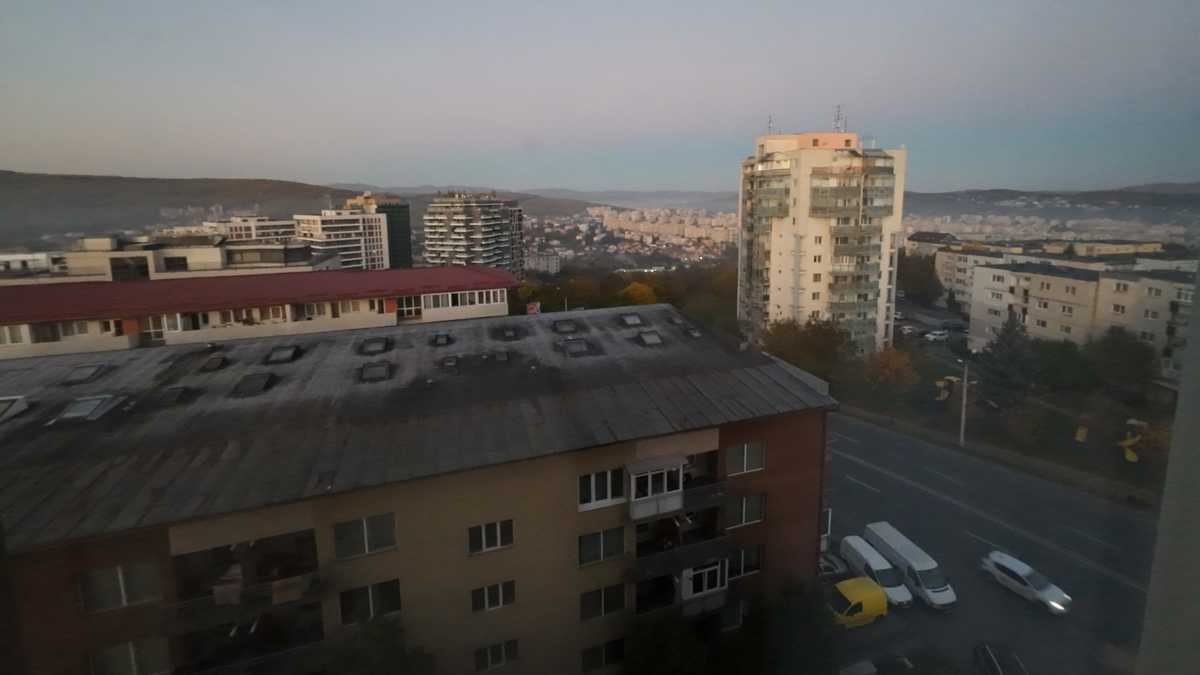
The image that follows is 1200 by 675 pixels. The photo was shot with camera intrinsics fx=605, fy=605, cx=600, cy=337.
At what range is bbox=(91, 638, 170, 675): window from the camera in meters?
1.24

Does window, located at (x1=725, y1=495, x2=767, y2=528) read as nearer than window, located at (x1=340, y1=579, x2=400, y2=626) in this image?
No

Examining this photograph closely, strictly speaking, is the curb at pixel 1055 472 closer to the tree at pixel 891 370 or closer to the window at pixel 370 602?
the tree at pixel 891 370

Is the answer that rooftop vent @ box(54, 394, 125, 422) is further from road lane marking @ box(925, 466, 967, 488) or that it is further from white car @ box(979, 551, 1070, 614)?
road lane marking @ box(925, 466, 967, 488)

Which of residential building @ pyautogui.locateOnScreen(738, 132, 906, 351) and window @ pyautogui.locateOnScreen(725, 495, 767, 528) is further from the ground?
residential building @ pyautogui.locateOnScreen(738, 132, 906, 351)

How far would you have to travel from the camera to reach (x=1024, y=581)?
171cm

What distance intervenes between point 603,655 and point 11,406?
6.83ft

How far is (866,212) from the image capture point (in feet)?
27.5

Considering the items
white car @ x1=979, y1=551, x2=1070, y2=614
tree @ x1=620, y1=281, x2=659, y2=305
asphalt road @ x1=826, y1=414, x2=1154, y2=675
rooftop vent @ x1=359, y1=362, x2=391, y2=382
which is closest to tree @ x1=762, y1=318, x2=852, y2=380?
tree @ x1=620, y1=281, x2=659, y2=305

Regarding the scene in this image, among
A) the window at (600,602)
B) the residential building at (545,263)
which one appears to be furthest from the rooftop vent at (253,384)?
the residential building at (545,263)

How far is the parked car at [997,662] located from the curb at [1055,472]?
462 millimetres

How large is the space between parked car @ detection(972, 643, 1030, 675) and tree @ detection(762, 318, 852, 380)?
11.3 ft

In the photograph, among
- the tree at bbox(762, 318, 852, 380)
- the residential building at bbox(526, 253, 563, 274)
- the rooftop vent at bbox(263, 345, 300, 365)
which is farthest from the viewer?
the residential building at bbox(526, 253, 563, 274)

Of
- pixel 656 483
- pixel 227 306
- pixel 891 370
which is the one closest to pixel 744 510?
pixel 656 483

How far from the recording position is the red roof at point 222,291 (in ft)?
7.07
